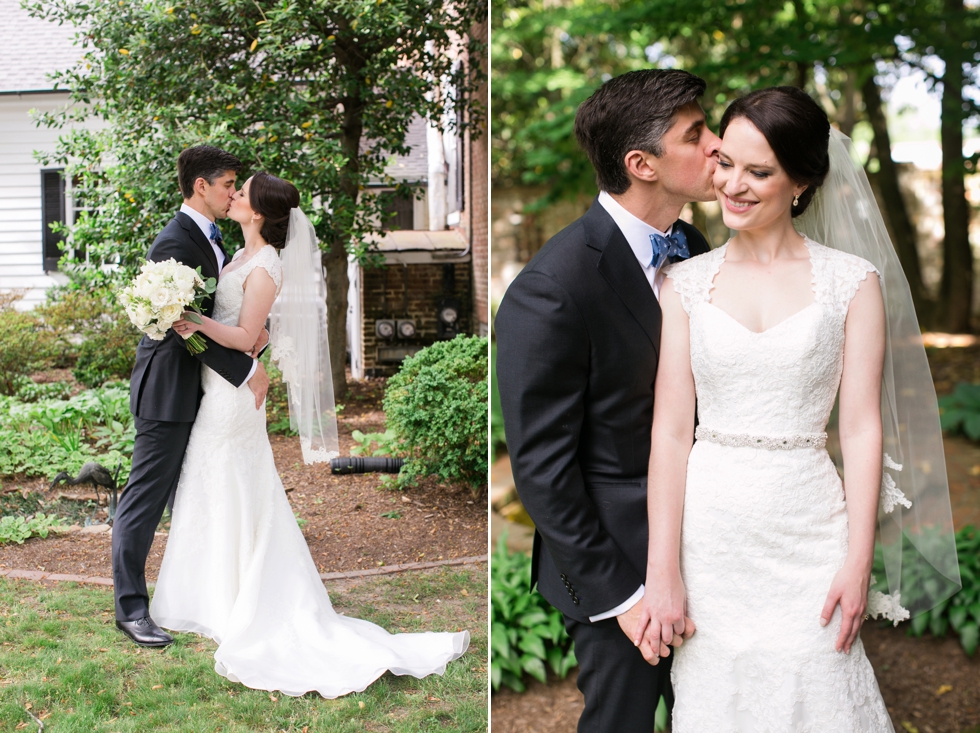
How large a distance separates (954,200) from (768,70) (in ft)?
11.3

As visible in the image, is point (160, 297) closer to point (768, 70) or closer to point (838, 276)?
point (838, 276)

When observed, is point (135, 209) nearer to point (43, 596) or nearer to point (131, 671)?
point (43, 596)

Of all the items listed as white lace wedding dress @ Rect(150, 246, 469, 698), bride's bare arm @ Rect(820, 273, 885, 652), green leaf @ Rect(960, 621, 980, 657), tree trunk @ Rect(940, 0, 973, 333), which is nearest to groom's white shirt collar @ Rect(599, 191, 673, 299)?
bride's bare arm @ Rect(820, 273, 885, 652)

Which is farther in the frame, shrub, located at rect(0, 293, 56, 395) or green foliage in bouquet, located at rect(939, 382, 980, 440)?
green foliage in bouquet, located at rect(939, 382, 980, 440)

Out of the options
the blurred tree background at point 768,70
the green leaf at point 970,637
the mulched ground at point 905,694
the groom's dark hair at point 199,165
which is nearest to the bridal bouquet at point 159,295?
the groom's dark hair at point 199,165

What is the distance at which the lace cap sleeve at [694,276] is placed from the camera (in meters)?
1.80

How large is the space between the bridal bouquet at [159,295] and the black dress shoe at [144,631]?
892mm

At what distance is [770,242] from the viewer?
5.91 feet

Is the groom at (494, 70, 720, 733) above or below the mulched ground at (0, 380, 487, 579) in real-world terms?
above

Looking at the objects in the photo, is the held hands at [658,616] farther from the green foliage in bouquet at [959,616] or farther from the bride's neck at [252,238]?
the green foliage in bouquet at [959,616]

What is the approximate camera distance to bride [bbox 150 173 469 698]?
8.18ft

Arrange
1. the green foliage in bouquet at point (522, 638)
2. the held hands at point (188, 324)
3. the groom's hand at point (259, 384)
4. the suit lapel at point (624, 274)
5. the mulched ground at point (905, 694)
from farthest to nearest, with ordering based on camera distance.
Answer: the green foliage in bouquet at point (522, 638)
the mulched ground at point (905, 694)
the groom's hand at point (259, 384)
the held hands at point (188, 324)
the suit lapel at point (624, 274)

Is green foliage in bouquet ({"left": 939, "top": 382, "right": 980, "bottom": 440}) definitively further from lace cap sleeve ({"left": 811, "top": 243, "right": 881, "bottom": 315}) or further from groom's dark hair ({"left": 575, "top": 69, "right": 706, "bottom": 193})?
groom's dark hair ({"left": 575, "top": 69, "right": 706, "bottom": 193})

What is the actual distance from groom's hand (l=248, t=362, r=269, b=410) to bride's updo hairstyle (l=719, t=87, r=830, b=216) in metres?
1.63
